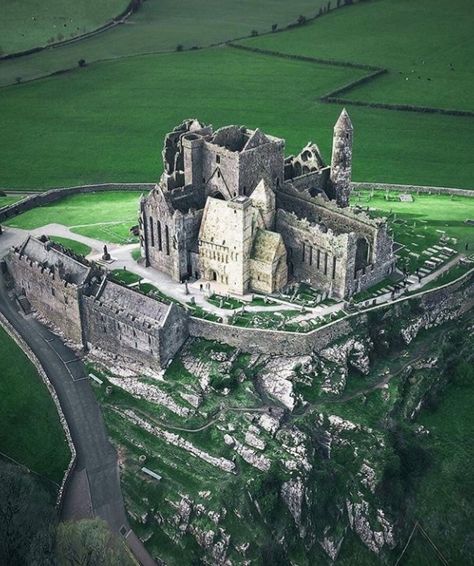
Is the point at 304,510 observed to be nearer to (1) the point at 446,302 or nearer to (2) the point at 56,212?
(1) the point at 446,302

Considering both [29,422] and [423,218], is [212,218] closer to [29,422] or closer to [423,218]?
[29,422]

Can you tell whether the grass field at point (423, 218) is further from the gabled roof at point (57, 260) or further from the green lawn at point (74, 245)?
the green lawn at point (74, 245)

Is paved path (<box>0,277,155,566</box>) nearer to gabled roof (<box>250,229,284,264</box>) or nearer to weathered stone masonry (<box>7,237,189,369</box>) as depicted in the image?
weathered stone masonry (<box>7,237,189,369</box>)

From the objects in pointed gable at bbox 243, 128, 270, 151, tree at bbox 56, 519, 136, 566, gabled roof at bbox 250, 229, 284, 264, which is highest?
pointed gable at bbox 243, 128, 270, 151

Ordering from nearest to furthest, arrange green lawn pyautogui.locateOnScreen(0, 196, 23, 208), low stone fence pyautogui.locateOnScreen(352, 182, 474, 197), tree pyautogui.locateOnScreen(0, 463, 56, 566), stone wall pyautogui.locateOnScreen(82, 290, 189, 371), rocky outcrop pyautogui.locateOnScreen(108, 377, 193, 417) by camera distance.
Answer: tree pyautogui.locateOnScreen(0, 463, 56, 566) < rocky outcrop pyautogui.locateOnScreen(108, 377, 193, 417) < stone wall pyautogui.locateOnScreen(82, 290, 189, 371) < green lawn pyautogui.locateOnScreen(0, 196, 23, 208) < low stone fence pyautogui.locateOnScreen(352, 182, 474, 197)

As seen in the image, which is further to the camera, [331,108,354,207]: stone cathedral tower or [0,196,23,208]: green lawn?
[0,196,23,208]: green lawn

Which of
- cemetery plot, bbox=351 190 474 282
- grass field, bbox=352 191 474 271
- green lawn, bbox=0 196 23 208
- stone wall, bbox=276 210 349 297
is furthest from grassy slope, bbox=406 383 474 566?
green lawn, bbox=0 196 23 208
